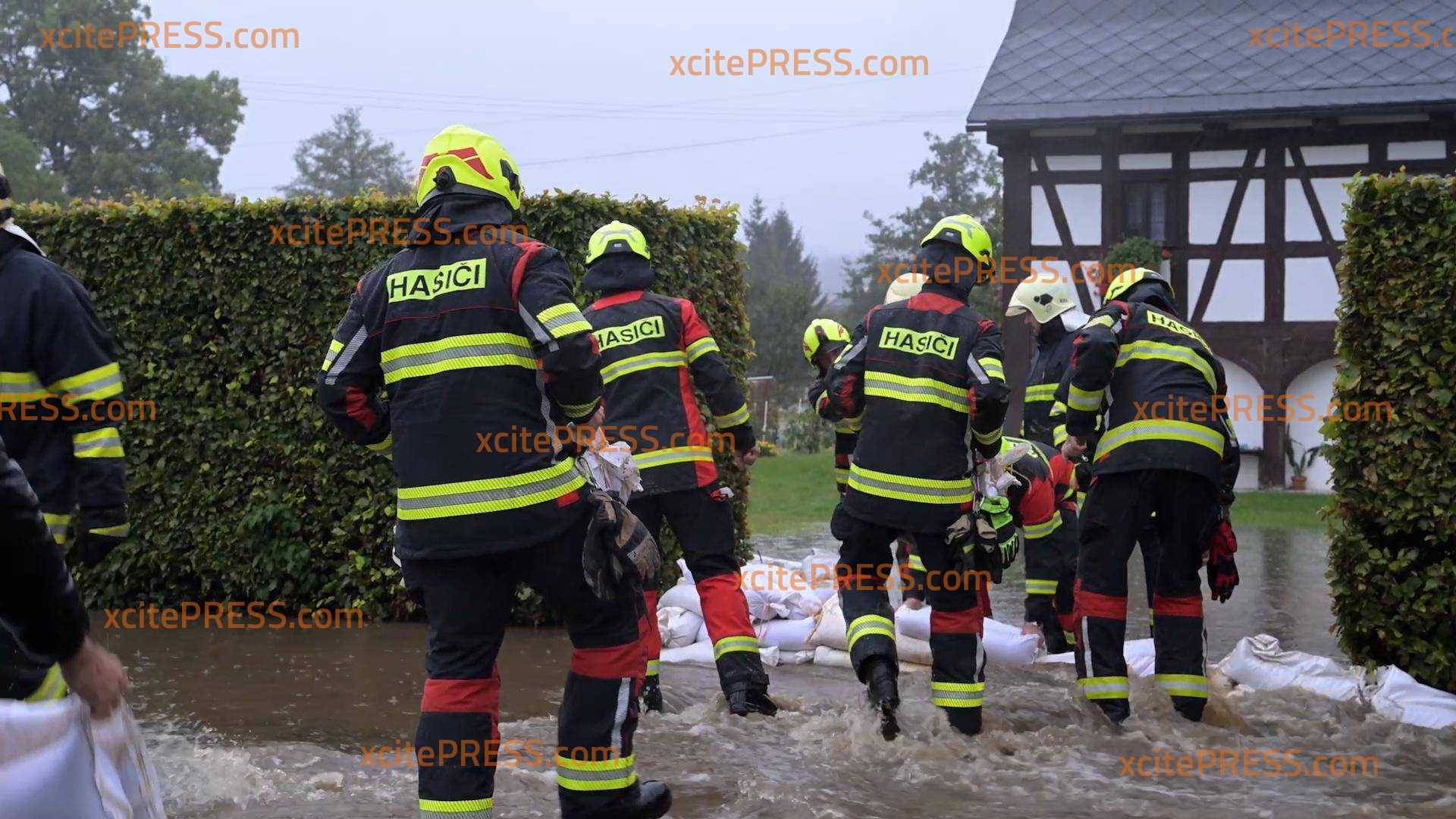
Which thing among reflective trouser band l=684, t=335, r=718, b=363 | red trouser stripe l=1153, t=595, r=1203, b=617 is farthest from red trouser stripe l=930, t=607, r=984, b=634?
reflective trouser band l=684, t=335, r=718, b=363

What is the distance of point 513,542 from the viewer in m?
4.23

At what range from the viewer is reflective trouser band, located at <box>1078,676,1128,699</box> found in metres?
6.47

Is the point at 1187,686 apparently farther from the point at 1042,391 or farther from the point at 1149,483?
the point at 1042,391

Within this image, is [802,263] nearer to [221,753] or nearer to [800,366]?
[800,366]

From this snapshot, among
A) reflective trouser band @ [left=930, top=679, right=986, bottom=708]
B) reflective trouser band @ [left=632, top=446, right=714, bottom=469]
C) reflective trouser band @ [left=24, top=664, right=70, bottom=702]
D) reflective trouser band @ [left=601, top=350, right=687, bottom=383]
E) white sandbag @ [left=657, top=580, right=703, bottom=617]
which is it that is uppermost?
reflective trouser band @ [left=601, top=350, right=687, bottom=383]

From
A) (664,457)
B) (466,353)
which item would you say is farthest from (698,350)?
(466,353)

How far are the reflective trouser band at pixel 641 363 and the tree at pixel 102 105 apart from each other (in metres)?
43.5

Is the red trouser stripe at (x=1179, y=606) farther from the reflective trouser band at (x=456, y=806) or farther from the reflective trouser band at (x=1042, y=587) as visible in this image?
the reflective trouser band at (x=456, y=806)

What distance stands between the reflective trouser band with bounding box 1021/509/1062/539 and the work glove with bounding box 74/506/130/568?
16.7 ft

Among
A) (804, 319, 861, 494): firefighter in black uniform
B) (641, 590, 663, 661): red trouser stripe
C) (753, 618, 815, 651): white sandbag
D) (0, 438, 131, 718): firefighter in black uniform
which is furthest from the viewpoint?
(804, 319, 861, 494): firefighter in black uniform


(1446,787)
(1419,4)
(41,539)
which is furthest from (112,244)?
(1419,4)

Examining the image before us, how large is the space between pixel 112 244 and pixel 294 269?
137 centimetres

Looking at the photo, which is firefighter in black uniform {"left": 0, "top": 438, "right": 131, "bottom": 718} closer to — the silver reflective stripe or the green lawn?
the silver reflective stripe

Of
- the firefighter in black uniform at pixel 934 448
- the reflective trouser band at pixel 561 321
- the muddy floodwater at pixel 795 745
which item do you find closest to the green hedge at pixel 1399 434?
the muddy floodwater at pixel 795 745
